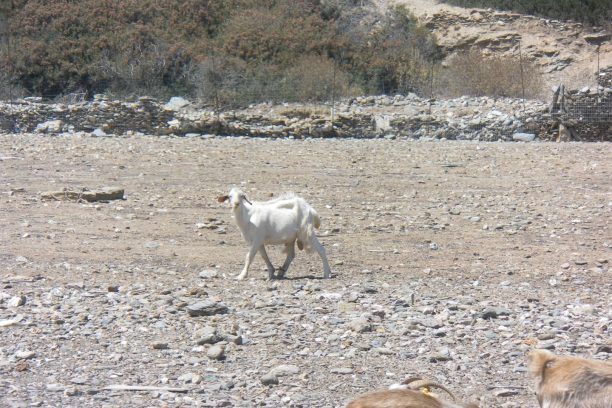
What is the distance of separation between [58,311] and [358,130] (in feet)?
58.5

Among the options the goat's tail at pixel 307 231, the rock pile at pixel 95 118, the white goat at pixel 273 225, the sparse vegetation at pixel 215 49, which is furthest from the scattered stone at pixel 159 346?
the sparse vegetation at pixel 215 49

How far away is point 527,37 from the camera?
38.2 meters

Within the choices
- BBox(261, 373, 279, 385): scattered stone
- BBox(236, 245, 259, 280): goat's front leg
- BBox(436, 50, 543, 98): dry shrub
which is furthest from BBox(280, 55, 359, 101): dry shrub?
BBox(261, 373, 279, 385): scattered stone

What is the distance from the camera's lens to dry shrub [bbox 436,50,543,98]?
29891 millimetres

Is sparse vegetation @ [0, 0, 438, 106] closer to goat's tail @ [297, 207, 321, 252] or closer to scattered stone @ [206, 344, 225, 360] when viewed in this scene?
goat's tail @ [297, 207, 321, 252]

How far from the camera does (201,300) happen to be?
8273 mm

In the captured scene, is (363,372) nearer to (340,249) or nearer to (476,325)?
(476,325)

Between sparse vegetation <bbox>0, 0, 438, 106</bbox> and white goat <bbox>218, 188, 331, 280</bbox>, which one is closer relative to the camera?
white goat <bbox>218, 188, 331, 280</bbox>

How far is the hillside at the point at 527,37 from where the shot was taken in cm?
3606

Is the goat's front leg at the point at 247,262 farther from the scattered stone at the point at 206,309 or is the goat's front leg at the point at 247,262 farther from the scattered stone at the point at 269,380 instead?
the scattered stone at the point at 269,380

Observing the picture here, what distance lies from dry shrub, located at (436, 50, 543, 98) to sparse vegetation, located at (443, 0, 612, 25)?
6.64 metres

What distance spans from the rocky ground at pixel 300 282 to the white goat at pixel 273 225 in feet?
1.28

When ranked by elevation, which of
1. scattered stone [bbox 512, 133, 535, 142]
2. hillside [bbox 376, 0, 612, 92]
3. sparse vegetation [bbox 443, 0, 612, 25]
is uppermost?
sparse vegetation [bbox 443, 0, 612, 25]

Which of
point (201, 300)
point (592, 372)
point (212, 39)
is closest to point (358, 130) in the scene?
point (212, 39)
